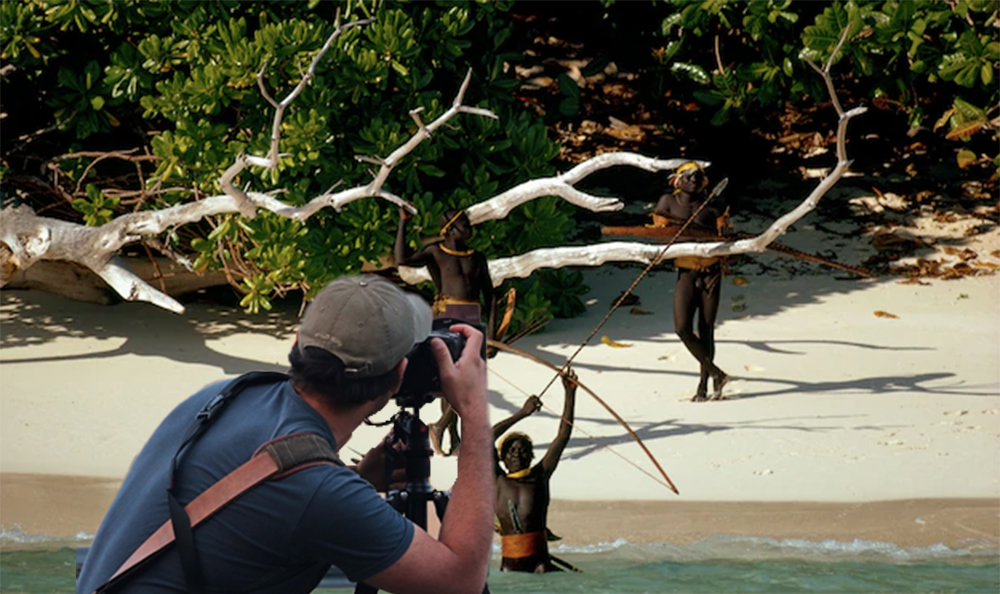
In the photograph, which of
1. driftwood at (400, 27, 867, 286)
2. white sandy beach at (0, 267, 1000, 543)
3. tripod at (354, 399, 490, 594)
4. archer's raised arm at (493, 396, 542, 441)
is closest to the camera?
tripod at (354, 399, 490, 594)

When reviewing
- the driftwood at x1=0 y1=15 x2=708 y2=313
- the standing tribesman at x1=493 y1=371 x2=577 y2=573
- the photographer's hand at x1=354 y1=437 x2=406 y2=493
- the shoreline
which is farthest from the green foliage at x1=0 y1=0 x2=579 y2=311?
the photographer's hand at x1=354 y1=437 x2=406 y2=493

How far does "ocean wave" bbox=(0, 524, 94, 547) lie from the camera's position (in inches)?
310

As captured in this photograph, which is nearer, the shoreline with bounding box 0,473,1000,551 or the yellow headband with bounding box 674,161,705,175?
the shoreline with bounding box 0,473,1000,551

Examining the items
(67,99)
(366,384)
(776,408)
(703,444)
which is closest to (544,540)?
(703,444)

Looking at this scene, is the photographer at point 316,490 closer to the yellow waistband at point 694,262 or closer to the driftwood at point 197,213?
the driftwood at point 197,213

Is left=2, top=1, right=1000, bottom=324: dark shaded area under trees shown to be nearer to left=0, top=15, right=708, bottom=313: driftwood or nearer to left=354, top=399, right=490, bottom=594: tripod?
left=0, top=15, right=708, bottom=313: driftwood

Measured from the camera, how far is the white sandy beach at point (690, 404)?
813 cm

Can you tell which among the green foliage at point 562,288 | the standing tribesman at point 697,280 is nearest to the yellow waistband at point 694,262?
the standing tribesman at point 697,280

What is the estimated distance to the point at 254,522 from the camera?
7.41 feet

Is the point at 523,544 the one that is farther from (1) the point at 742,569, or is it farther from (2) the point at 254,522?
(2) the point at 254,522

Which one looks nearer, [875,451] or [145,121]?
[875,451]

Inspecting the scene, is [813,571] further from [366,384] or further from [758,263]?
[758,263]

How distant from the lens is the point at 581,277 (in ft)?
40.8

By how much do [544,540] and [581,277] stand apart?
228 inches
